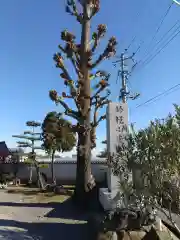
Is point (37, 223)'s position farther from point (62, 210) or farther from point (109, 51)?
point (109, 51)

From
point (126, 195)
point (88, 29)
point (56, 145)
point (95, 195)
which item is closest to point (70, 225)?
point (95, 195)

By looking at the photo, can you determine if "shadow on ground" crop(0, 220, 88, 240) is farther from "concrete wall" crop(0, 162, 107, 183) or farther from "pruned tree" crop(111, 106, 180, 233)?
"concrete wall" crop(0, 162, 107, 183)

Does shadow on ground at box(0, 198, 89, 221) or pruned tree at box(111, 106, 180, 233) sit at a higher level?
pruned tree at box(111, 106, 180, 233)

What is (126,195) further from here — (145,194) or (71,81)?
(71,81)

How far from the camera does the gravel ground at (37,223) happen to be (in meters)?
10.3

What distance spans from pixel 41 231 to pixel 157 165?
22.7 feet

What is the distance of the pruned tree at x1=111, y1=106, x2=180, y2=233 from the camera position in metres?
5.19

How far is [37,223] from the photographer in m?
12.5

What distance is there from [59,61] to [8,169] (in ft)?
58.2

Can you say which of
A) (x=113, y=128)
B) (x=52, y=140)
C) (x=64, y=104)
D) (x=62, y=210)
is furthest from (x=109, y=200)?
(x=52, y=140)

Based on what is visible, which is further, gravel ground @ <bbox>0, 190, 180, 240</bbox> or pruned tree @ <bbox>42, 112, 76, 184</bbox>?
pruned tree @ <bbox>42, 112, 76, 184</bbox>

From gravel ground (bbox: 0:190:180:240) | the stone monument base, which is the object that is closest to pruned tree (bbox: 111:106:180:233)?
gravel ground (bbox: 0:190:180:240)

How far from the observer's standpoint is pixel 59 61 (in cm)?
1667

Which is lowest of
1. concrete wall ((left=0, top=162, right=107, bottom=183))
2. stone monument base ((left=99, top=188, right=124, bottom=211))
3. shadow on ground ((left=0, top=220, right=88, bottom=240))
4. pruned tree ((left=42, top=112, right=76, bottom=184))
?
shadow on ground ((left=0, top=220, right=88, bottom=240))
